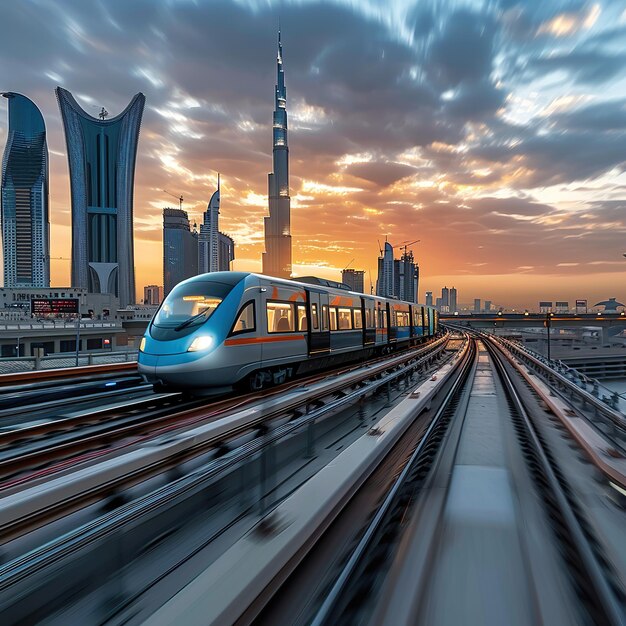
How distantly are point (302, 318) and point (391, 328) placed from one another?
35.4ft

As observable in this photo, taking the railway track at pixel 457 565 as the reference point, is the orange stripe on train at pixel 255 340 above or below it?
above

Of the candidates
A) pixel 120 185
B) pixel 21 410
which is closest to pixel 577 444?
pixel 21 410

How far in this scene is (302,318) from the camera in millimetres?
11578

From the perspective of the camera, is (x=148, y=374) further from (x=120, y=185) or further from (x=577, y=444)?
(x=120, y=185)

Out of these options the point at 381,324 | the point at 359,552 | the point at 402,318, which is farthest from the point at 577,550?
the point at 402,318

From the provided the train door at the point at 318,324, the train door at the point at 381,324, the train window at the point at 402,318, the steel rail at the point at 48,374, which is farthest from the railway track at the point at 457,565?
the train window at the point at 402,318

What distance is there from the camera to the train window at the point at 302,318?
11398mm

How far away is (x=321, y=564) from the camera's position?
2.85 metres

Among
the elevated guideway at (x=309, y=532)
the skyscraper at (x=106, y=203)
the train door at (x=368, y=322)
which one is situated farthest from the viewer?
→ the skyscraper at (x=106, y=203)

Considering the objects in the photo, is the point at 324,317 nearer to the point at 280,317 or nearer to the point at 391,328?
the point at 280,317

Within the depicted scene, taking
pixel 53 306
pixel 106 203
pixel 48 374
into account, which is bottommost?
pixel 48 374

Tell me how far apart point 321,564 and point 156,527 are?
62.2 inches

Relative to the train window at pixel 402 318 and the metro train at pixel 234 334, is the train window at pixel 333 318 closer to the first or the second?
the metro train at pixel 234 334

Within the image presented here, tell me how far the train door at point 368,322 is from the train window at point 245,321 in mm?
8536
